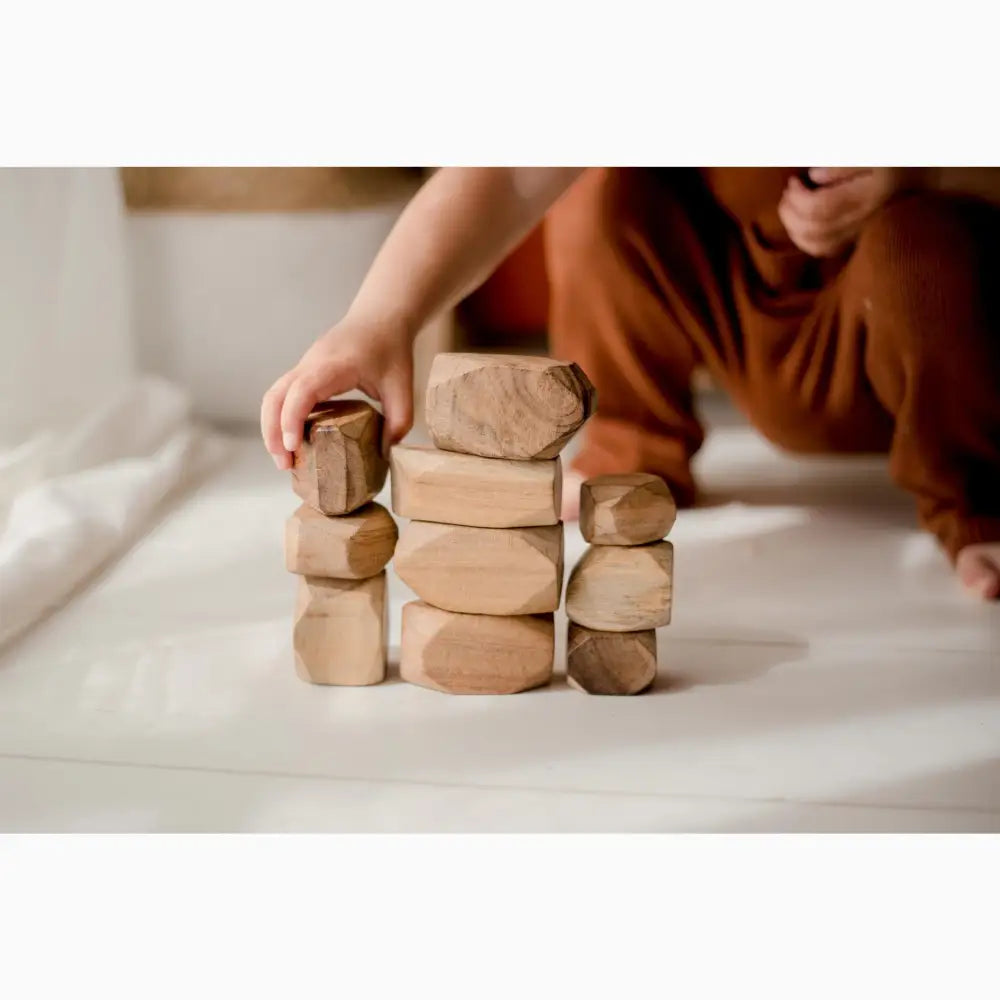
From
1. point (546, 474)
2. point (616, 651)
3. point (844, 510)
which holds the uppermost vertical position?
point (546, 474)

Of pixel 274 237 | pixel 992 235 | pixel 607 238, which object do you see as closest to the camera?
pixel 992 235

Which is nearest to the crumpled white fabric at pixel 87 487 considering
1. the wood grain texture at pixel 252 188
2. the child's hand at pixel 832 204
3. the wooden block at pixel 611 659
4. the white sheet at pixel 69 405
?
the white sheet at pixel 69 405

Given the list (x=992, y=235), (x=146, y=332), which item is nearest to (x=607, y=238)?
(x=992, y=235)

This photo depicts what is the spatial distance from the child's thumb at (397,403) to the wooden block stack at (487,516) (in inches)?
Answer: 2.4

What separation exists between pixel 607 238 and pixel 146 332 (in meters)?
0.64

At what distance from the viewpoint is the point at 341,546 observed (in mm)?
890

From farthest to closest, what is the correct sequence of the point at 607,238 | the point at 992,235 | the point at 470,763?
1. the point at 607,238
2. the point at 992,235
3. the point at 470,763

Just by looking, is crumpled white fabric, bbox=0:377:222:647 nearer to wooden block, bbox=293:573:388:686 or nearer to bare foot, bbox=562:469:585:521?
wooden block, bbox=293:573:388:686

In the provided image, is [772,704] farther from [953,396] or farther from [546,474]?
[953,396]

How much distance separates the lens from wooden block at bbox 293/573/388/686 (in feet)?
3.01

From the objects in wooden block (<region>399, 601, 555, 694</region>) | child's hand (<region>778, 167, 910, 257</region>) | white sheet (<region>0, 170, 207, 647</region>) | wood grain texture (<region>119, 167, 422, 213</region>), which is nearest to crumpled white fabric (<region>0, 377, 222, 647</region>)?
white sheet (<region>0, 170, 207, 647</region>)

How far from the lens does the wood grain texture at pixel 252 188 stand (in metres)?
1.55

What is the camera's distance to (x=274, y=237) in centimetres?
164

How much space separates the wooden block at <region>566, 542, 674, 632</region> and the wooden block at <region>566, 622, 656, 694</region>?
0.01 m
